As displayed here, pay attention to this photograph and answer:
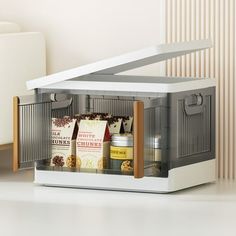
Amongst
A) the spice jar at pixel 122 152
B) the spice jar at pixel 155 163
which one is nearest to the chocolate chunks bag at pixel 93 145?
the spice jar at pixel 122 152

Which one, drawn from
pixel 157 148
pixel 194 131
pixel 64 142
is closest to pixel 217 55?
pixel 194 131

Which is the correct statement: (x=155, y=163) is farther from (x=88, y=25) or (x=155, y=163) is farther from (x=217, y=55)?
(x=88, y=25)

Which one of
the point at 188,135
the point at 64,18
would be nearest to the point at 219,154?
the point at 188,135

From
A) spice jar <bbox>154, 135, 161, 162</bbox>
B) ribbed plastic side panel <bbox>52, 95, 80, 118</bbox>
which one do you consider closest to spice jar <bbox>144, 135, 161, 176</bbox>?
spice jar <bbox>154, 135, 161, 162</bbox>

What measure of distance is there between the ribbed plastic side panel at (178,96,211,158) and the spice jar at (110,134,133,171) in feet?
0.51

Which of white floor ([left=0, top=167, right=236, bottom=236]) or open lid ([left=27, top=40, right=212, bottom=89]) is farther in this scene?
open lid ([left=27, top=40, right=212, bottom=89])

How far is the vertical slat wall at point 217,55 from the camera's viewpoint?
10.2 ft

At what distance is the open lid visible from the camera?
2.74m

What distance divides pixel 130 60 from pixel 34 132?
417 millimetres

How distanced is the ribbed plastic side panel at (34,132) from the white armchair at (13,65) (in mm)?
257

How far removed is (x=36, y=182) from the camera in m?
3.01

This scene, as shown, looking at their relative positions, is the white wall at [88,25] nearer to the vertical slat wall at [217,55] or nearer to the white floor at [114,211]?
the vertical slat wall at [217,55]

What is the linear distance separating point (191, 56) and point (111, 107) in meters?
0.34

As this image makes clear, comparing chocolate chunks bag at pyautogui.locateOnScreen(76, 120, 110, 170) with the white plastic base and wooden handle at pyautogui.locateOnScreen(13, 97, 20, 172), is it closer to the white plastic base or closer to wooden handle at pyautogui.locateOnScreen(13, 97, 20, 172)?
the white plastic base
